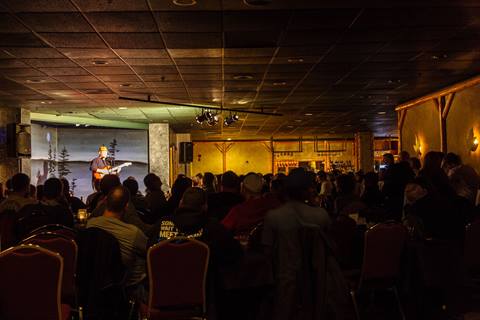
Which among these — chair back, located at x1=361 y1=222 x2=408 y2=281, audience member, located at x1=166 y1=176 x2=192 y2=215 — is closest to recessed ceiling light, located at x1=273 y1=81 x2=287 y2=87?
audience member, located at x1=166 y1=176 x2=192 y2=215

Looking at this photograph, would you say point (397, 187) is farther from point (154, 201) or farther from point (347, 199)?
point (154, 201)

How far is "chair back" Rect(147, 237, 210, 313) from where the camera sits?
150 inches

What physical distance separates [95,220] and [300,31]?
3.96m

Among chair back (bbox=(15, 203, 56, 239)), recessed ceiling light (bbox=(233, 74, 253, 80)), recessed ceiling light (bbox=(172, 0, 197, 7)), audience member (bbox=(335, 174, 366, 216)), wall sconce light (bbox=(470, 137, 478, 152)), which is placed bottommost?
chair back (bbox=(15, 203, 56, 239))

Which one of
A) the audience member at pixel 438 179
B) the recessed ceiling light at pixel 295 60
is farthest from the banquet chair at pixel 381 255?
the recessed ceiling light at pixel 295 60

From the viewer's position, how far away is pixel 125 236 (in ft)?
13.7

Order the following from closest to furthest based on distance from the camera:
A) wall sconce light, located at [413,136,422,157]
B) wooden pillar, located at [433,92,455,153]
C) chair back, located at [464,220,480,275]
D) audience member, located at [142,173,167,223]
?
1. chair back, located at [464,220,480,275]
2. audience member, located at [142,173,167,223]
3. wooden pillar, located at [433,92,455,153]
4. wall sconce light, located at [413,136,422,157]

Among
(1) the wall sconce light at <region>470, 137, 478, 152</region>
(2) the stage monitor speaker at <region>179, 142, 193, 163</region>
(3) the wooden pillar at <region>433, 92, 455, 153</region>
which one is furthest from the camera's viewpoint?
(2) the stage monitor speaker at <region>179, 142, 193, 163</region>

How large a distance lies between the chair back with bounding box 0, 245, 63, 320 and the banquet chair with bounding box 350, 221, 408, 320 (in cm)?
242

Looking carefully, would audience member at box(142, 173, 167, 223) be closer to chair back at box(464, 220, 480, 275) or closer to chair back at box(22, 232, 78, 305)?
chair back at box(22, 232, 78, 305)

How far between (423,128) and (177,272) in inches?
427

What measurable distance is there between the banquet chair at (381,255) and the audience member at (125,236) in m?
1.77

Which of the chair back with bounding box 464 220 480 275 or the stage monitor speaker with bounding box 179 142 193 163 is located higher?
the stage monitor speaker with bounding box 179 142 193 163

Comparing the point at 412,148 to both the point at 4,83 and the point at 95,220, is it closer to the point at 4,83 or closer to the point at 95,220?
the point at 4,83
